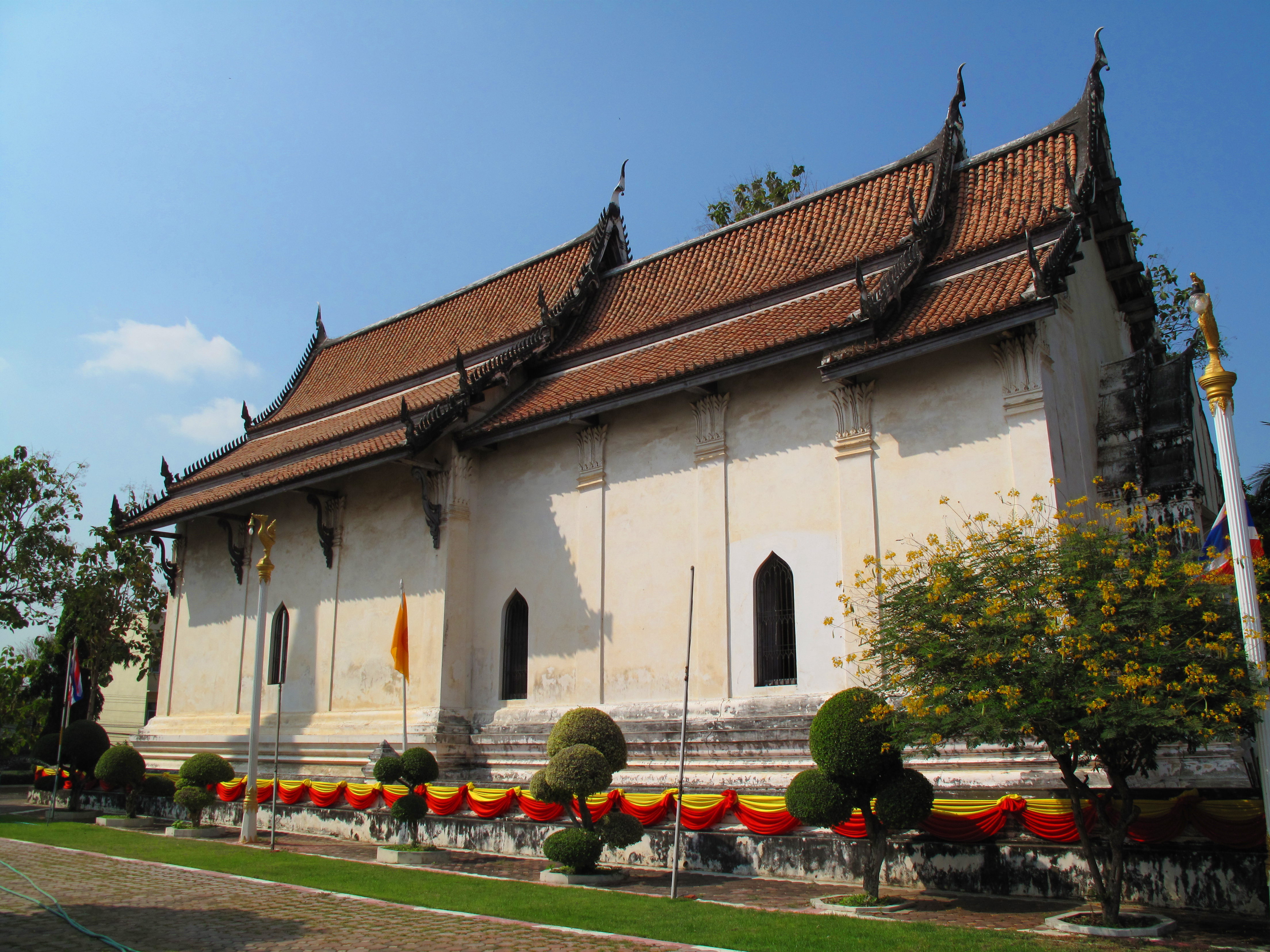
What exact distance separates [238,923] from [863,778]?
5.70m

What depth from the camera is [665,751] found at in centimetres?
1422

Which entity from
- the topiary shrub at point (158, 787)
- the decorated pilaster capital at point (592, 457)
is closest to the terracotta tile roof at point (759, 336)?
the decorated pilaster capital at point (592, 457)

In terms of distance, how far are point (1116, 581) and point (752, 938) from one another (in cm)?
422

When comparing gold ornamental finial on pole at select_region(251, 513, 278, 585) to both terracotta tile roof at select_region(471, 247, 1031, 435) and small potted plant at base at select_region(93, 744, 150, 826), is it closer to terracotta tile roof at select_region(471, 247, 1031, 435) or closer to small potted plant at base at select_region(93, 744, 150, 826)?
terracotta tile roof at select_region(471, 247, 1031, 435)

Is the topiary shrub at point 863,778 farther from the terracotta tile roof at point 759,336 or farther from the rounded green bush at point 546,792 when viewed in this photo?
the terracotta tile roof at point 759,336

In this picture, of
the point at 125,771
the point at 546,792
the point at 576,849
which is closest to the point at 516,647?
the point at 546,792

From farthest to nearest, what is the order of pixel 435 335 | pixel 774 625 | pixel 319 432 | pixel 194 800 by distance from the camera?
1. pixel 435 335
2. pixel 319 432
3. pixel 194 800
4. pixel 774 625

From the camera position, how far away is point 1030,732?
27.6 ft

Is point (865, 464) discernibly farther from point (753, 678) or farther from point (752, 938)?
point (752, 938)

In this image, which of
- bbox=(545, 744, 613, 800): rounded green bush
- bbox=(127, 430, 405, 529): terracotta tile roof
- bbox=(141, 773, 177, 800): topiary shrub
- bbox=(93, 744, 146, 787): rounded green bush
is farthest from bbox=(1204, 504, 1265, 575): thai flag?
bbox=(93, 744, 146, 787): rounded green bush

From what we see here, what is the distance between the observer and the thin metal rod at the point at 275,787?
14227 mm

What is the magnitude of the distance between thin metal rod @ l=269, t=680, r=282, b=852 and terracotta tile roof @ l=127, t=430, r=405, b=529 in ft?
12.2

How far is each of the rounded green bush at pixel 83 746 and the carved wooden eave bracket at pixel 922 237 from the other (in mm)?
17470

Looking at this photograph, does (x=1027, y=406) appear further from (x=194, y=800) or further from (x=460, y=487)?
(x=194, y=800)
